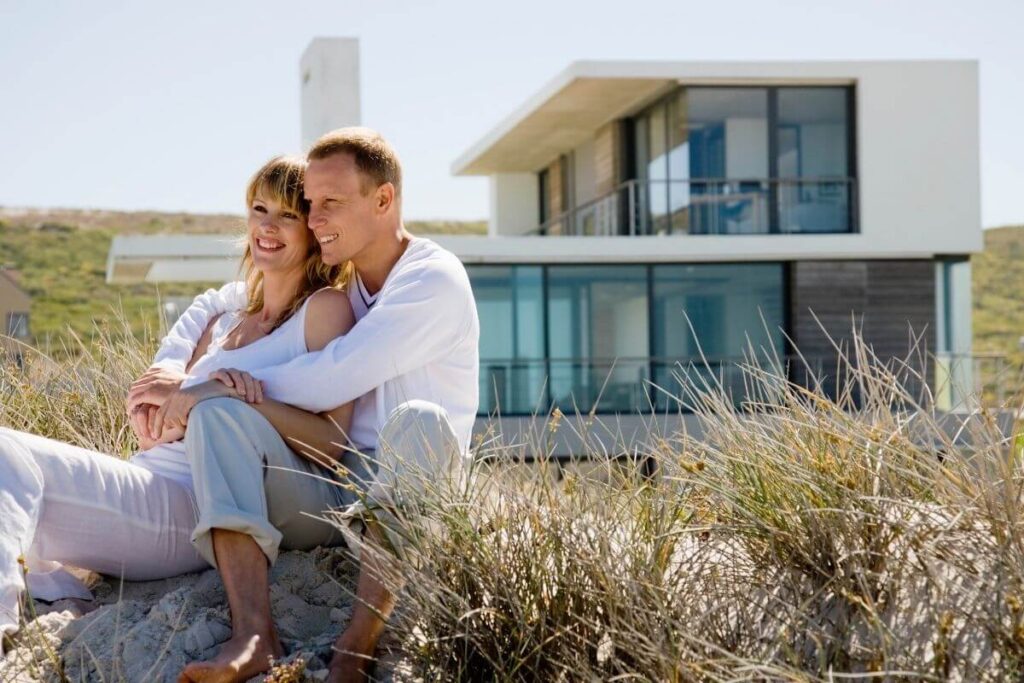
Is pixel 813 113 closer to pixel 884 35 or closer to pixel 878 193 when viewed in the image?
pixel 878 193

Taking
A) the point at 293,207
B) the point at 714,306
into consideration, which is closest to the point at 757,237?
the point at 714,306

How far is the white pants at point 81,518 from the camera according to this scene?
3.12m

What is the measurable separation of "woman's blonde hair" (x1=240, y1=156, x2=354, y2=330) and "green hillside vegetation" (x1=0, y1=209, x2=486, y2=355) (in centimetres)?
3568

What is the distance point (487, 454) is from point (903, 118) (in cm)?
1589

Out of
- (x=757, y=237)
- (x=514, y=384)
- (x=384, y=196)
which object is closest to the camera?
(x=384, y=196)

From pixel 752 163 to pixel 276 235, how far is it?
48.3 feet

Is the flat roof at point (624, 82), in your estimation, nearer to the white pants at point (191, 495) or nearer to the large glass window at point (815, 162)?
the large glass window at point (815, 162)

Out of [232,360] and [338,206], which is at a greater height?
[338,206]

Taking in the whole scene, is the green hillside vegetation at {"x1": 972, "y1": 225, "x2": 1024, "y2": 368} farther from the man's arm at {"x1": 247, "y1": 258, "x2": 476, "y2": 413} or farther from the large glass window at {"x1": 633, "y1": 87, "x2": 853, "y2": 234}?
A: the man's arm at {"x1": 247, "y1": 258, "x2": 476, "y2": 413}

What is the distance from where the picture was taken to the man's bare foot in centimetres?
282

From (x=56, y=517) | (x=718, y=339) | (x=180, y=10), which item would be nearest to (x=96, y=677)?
(x=56, y=517)

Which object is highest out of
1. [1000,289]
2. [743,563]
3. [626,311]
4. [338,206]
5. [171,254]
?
[171,254]

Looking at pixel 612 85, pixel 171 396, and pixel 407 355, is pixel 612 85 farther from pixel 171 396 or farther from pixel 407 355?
pixel 171 396

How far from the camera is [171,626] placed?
3.17 metres
